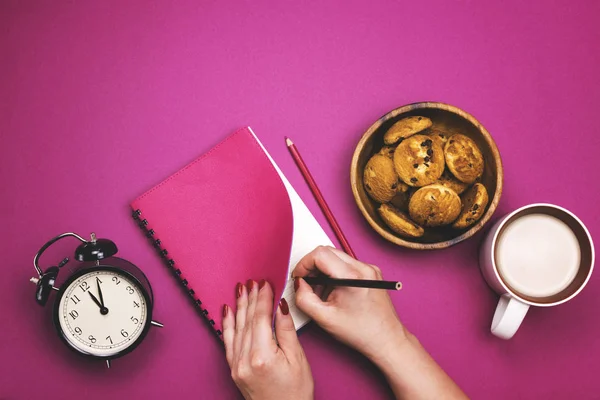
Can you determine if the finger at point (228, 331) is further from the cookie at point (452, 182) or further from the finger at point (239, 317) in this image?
the cookie at point (452, 182)

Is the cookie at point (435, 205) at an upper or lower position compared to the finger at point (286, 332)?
upper

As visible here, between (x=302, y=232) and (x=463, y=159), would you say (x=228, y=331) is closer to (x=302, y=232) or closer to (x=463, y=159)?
(x=302, y=232)

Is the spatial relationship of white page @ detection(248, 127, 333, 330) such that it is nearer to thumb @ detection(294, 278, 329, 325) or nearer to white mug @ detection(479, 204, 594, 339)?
thumb @ detection(294, 278, 329, 325)

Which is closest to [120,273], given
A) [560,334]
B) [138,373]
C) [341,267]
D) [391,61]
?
[138,373]

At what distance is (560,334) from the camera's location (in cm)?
102

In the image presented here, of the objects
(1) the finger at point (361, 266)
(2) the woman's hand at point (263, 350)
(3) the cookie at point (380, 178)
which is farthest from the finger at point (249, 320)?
(3) the cookie at point (380, 178)

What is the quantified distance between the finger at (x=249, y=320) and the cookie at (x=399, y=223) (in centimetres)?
25

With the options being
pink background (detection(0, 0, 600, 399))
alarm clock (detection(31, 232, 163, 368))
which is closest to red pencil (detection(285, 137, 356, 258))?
pink background (detection(0, 0, 600, 399))

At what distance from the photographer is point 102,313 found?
2.81ft

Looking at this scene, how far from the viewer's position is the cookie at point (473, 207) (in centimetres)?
87

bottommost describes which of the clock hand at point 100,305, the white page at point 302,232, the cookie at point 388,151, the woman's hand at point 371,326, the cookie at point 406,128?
the woman's hand at point 371,326

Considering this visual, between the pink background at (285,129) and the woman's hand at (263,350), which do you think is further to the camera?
the pink background at (285,129)

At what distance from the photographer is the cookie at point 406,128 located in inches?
34.8

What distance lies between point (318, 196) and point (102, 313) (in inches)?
16.2
